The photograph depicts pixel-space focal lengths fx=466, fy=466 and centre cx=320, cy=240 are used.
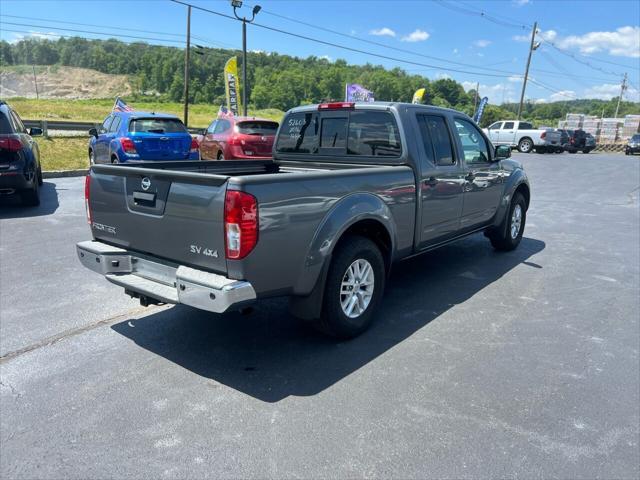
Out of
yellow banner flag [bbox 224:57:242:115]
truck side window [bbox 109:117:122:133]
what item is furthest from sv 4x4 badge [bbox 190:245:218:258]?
yellow banner flag [bbox 224:57:242:115]

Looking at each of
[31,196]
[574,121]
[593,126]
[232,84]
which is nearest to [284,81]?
[574,121]

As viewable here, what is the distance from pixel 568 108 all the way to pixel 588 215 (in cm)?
16442

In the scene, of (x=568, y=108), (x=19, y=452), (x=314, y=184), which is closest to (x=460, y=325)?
Answer: (x=314, y=184)

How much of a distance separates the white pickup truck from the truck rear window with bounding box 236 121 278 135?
900 inches

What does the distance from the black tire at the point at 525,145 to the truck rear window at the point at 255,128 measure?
24.5m

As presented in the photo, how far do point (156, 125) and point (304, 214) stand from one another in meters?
9.21

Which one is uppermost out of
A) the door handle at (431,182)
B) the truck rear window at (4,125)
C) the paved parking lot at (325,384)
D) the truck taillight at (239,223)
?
the truck rear window at (4,125)

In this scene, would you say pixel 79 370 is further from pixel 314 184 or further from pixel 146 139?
pixel 146 139

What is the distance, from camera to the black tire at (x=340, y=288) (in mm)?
3547

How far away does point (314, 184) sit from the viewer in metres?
3.26

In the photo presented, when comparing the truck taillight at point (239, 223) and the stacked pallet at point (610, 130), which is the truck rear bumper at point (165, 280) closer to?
the truck taillight at point (239, 223)

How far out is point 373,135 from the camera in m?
4.63

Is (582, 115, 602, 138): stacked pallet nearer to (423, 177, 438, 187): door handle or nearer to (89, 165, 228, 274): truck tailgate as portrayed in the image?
(423, 177, 438, 187): door handle

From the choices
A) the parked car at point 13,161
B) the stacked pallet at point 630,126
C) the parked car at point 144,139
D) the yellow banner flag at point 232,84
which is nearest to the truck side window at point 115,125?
the parked car at point 144,139
